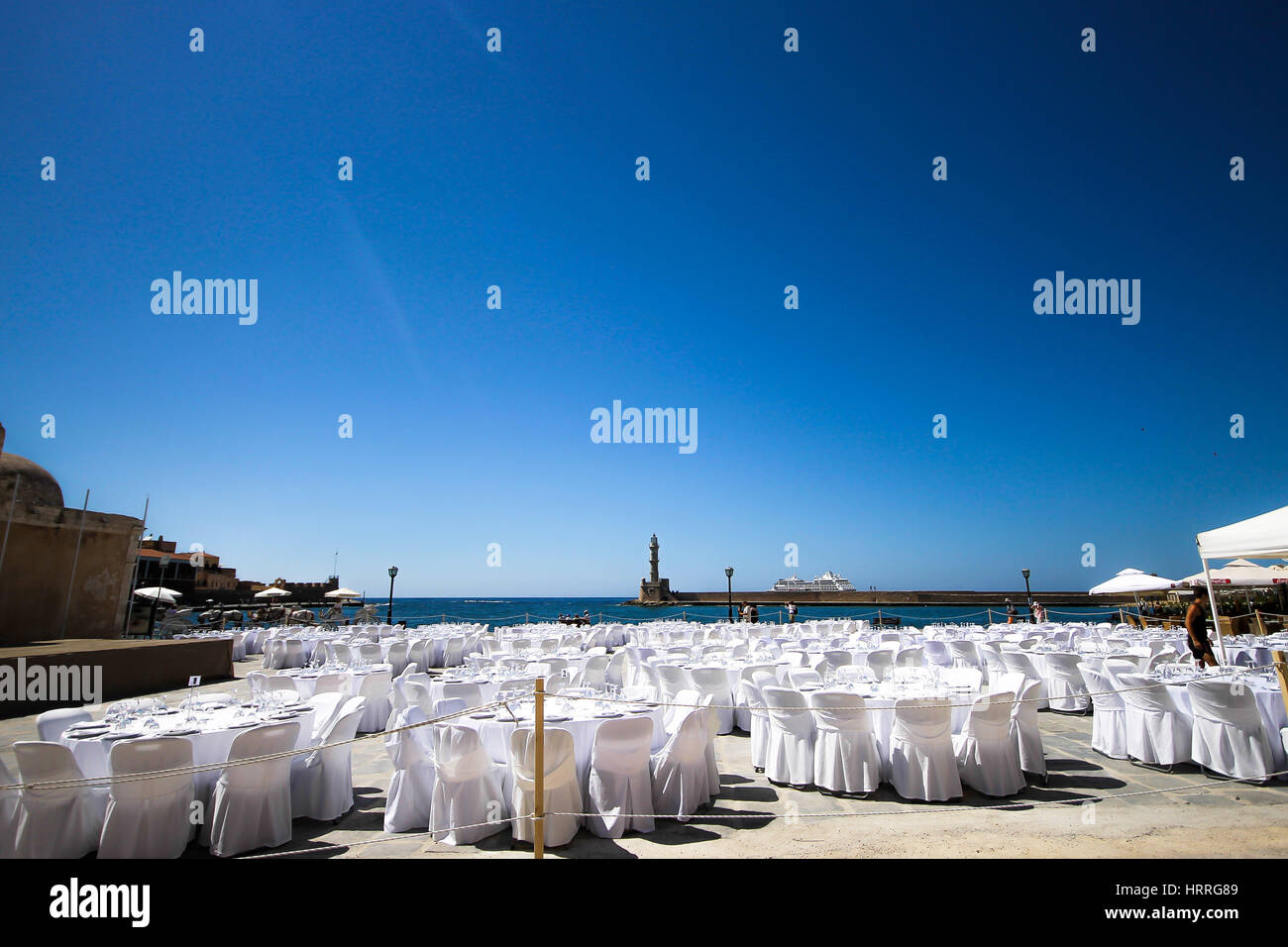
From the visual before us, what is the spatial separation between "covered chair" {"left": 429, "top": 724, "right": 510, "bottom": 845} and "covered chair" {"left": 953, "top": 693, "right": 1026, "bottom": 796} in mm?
4282

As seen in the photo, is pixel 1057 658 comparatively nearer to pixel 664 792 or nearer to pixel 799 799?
pixel 799 799

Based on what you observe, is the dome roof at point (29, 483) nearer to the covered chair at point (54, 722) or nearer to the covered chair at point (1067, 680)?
the covered chair at point (54, 722)

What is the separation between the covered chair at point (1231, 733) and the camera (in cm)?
578

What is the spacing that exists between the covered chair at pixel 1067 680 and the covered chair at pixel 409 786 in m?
8.90

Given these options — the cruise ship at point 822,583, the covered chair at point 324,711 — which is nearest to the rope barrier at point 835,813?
the covered chair at point 324,711

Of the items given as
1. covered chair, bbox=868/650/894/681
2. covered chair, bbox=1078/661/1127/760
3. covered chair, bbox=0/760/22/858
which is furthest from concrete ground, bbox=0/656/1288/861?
covered chair, bbox=868/650/894/681

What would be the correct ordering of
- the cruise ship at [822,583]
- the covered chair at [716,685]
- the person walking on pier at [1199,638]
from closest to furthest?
the person walking on pier at [1199,638] < the covered chair at [716,685] < the cruise ship at [822,583]

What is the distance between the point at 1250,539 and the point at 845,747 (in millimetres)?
7221

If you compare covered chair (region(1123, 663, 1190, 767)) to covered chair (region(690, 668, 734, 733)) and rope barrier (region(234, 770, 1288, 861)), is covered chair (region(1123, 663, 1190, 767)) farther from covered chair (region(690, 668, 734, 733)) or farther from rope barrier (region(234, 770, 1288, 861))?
covered chair (region(690, 668, 734, 733))

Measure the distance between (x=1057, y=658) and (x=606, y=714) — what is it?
7588 millimetres
